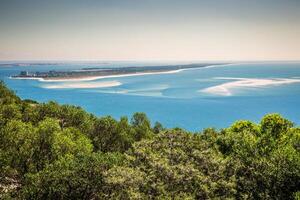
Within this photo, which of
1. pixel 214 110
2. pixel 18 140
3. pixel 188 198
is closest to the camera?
pixel 188 198

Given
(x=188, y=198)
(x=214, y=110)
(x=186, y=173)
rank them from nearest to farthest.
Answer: (x=188, y=198) < (x=186, y=173) < (x=214, y=110)

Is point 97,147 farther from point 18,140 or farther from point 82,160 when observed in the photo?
point 82,160

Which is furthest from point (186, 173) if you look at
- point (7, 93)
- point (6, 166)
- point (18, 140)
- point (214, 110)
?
point (214, 110)

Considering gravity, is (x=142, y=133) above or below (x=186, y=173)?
below

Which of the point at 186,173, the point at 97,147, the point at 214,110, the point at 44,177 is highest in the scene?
the point at 186,173

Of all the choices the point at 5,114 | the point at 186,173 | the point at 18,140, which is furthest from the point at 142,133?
the point at 186,173

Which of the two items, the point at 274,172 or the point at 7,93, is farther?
the point at 7,93

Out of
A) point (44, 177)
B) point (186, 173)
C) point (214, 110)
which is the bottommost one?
point (214, 110)

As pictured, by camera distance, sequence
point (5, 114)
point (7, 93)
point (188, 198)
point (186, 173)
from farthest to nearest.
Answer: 1. point (7, 93)
2. point (5, 114)
3. point (186, 173)
4. point (188, 198)

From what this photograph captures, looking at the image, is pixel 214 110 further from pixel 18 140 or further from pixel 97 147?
pixel 18 140
